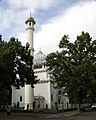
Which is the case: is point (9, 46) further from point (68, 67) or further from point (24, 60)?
point (68, 67)

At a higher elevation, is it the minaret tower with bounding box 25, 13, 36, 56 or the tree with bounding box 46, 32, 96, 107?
the minaret tower with bounding box 25, 13, 36, 56

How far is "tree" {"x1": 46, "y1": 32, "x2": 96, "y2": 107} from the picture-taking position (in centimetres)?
5006

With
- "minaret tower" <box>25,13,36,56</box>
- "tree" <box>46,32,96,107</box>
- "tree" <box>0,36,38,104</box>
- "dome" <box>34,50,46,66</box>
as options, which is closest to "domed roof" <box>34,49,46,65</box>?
"dome" <box>34,50,46,66</box>

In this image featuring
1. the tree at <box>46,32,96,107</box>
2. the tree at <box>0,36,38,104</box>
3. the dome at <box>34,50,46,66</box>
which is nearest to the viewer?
the tree at <box>0,36,38,104</box>

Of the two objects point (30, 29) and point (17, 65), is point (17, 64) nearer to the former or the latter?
point (17, 65)

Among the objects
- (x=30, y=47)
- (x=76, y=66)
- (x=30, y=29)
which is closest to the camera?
(x=76, y=66)

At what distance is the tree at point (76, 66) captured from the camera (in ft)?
164

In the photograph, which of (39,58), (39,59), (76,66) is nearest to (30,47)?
(39,59)

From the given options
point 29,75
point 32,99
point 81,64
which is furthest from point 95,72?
point 32,99

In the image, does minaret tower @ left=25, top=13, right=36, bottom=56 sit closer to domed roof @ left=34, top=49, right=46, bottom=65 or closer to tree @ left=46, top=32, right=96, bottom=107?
domed roof @ left=34, top=49, right=46, bottom=65

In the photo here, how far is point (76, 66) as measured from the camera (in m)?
49.8

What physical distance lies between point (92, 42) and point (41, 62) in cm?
3471

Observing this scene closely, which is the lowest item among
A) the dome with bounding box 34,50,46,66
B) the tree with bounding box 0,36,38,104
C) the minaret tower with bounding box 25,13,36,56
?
the tree with bounding box 0,36,38,104

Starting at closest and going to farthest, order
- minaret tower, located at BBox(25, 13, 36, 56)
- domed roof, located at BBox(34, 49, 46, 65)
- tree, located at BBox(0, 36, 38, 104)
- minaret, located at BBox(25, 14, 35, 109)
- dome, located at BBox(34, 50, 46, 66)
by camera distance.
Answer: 1. tree, located at BBox(0, 36, 38, 104)
2. minaret, located at BBox(25, 14, 35, 109)
3. minaret tower, located at BBox(25, 13, 36, 56)
4. dome, located at BBox(34, 50, 46, 66)
5. domed roof, located at BBox(34, 49, 46, 65)
